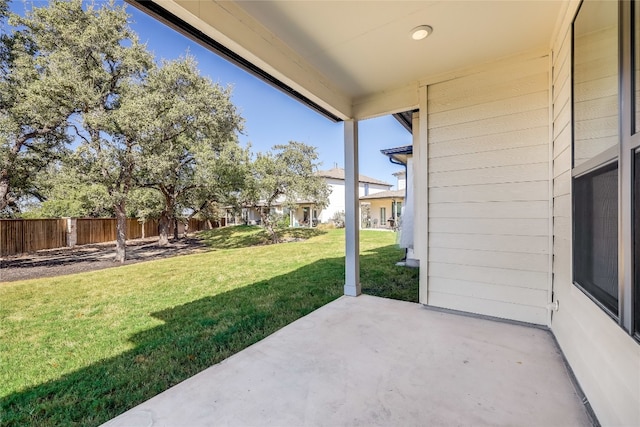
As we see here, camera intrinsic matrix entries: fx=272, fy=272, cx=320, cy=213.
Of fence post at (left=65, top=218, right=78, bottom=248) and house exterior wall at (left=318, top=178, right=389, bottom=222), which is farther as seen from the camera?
house exterior wall at (left=318, top=178, right=389, bottom=222)

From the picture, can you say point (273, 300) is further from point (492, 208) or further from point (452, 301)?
point (492, 208)

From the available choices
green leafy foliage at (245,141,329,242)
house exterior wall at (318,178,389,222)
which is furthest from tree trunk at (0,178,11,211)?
house exterior wall at (318,178,389,222)

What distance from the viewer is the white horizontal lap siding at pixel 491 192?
266cm

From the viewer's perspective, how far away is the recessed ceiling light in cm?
223

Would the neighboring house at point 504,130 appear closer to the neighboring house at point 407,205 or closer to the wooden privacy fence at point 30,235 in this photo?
the neighboring house at point 407,205

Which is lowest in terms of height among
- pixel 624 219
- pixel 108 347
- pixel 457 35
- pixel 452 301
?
pixel 108 347

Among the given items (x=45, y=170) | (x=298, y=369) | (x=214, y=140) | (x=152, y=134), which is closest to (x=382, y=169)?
(x=214, y=140)

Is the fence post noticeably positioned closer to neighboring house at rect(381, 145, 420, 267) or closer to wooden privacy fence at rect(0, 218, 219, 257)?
wooden privacy fence at rect(0, 218, 219, 257)

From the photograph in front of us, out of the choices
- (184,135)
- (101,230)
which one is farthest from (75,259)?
(184,135)

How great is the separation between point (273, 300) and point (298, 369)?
191cm

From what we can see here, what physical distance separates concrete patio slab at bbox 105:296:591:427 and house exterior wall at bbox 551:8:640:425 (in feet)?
0.64

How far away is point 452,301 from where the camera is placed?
10.3ft

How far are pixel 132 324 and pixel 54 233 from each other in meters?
9.01

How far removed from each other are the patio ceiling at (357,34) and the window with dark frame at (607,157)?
0.58 m
